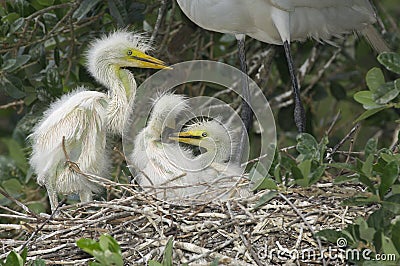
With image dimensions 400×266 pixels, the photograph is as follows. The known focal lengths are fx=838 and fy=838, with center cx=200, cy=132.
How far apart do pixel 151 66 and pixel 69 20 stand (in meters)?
0.64

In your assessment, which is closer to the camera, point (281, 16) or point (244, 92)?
point (281, 16)

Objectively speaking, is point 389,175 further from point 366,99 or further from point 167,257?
point 167,257

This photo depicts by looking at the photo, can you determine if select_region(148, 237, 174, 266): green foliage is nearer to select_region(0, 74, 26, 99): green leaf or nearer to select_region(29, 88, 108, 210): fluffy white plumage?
select_region(29, 88, 108, 210): fluffy white plumage

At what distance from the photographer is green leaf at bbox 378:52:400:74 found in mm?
2838

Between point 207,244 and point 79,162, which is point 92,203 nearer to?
point 79,162

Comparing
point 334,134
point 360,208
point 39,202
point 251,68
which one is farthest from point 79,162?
point 334,134

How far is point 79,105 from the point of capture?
358cm

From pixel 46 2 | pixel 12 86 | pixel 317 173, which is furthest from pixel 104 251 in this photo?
pixel 46 2

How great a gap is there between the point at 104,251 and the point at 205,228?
0.53 metres

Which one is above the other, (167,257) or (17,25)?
(17,25)

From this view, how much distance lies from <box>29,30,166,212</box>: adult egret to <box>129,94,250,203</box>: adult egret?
0.14m

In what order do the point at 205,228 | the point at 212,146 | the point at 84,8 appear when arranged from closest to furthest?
the point at 205,228 → the point at 212,146 → the point at 84,8

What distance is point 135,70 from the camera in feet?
14.9

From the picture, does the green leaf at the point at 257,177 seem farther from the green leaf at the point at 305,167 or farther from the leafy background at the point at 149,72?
the leafy background at the point at 149,72
